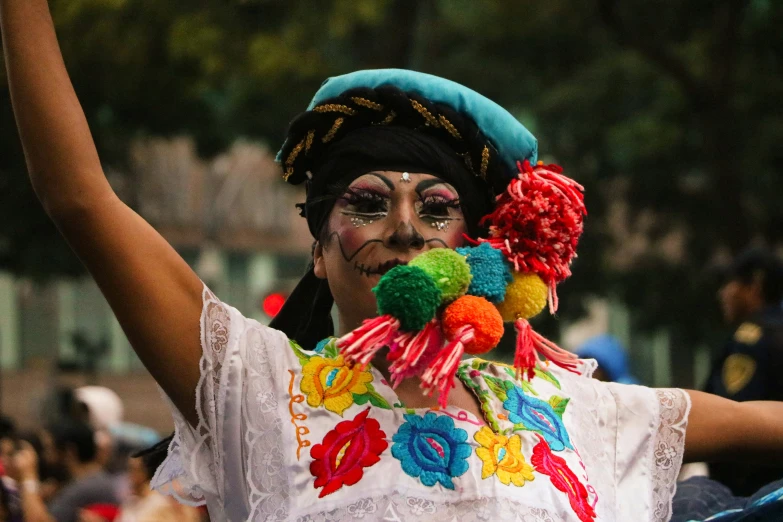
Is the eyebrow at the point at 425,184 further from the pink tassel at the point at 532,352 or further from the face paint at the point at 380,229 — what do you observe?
the pink tassel at the point at 532,352

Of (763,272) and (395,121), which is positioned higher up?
(763,272)

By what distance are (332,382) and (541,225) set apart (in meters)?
0.55

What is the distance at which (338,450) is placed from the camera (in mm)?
2564

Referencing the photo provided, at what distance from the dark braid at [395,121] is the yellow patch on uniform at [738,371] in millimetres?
2986

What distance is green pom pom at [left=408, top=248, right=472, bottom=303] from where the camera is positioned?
250 cm

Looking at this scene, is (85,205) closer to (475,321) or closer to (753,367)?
(475,321)

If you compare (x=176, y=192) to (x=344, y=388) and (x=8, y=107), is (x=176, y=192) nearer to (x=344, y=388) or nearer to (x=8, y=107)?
(x=8, y=107)

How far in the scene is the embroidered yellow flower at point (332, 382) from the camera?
2.63 metres

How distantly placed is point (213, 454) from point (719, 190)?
10.3 metres

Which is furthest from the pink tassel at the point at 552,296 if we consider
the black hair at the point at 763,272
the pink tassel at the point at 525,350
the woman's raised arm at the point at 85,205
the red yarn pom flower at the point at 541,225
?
the black hair at the point at 763,272

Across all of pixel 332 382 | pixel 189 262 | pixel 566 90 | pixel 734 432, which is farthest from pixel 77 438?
pixel 189 262

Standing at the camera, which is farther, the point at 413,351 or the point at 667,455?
the point at 667,455

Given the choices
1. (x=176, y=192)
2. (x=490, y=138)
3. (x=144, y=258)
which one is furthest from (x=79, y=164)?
(x=176, y=192)

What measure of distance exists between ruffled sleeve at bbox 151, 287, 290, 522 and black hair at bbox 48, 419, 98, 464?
473 centimetres
